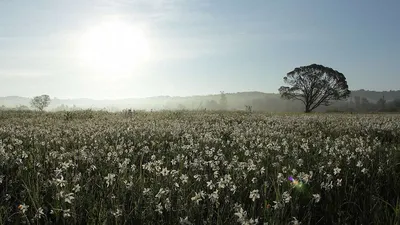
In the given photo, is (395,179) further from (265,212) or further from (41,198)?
(41,198)

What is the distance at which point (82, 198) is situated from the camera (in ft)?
10.2

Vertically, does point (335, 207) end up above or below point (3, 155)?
below

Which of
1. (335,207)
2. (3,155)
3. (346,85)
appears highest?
(346,85)

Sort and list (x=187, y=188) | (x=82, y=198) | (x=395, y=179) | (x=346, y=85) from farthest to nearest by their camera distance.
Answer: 1. (x=346, y=85)
2. (x=395, y=179)
3. (x=187, y=188)
4. (x=82, y=198)

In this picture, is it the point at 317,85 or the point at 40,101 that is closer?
the point at 317,85

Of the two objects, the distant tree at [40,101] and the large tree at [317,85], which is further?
the distant tree at [40,101]

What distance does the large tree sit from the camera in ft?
202

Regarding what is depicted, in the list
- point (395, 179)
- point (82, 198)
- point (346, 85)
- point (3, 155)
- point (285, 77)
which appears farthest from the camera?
point (285, 77)

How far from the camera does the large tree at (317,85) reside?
202 ft

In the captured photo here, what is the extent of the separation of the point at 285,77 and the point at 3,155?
65459 mm

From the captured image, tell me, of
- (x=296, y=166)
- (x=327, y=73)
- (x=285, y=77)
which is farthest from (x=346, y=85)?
(x=296, y=166)

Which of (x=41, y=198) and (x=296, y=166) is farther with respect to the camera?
(x=296, y=166)

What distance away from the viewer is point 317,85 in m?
62.8

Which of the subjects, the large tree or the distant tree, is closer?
the large tree
